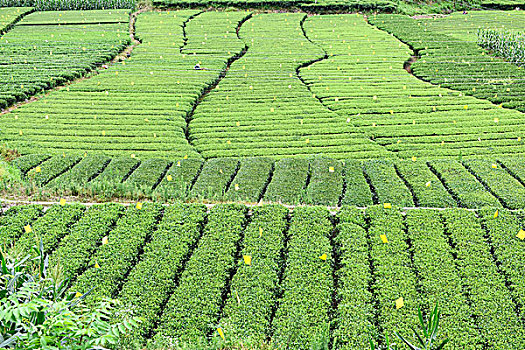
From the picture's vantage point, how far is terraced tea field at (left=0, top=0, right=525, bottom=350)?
10062mm

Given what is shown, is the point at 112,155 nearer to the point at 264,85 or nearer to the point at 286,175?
the point at 286,175

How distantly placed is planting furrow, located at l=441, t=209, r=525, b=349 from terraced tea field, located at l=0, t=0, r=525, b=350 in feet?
0.14

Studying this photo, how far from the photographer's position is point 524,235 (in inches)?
471

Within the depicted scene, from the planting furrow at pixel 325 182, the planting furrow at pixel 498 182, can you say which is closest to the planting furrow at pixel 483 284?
the planting furrow at pixel 498 182

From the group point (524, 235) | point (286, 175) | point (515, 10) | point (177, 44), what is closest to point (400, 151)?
point (286, 175)

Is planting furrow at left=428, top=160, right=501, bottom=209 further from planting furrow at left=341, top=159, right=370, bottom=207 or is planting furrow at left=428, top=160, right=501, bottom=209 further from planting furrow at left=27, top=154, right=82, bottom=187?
planting furrow at left=27, top=154, right=82, bottom=187

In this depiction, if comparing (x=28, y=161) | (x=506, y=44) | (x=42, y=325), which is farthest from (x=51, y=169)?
(x=506, y=44)

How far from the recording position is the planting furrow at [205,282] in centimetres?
967

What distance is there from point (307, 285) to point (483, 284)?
4.07 meters

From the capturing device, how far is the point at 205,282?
10836 mm

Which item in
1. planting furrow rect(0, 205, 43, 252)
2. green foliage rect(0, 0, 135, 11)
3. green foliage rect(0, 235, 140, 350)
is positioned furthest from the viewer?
green foliage rect(0, 0, 135, 11)

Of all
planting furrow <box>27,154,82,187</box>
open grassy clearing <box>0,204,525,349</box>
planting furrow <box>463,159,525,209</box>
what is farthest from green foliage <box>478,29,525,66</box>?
planting furrow <box>27,154,82,187</box>

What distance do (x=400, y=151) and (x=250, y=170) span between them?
21.9ft

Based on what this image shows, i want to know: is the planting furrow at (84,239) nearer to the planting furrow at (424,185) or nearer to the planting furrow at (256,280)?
the planting furrow at (256,280)
